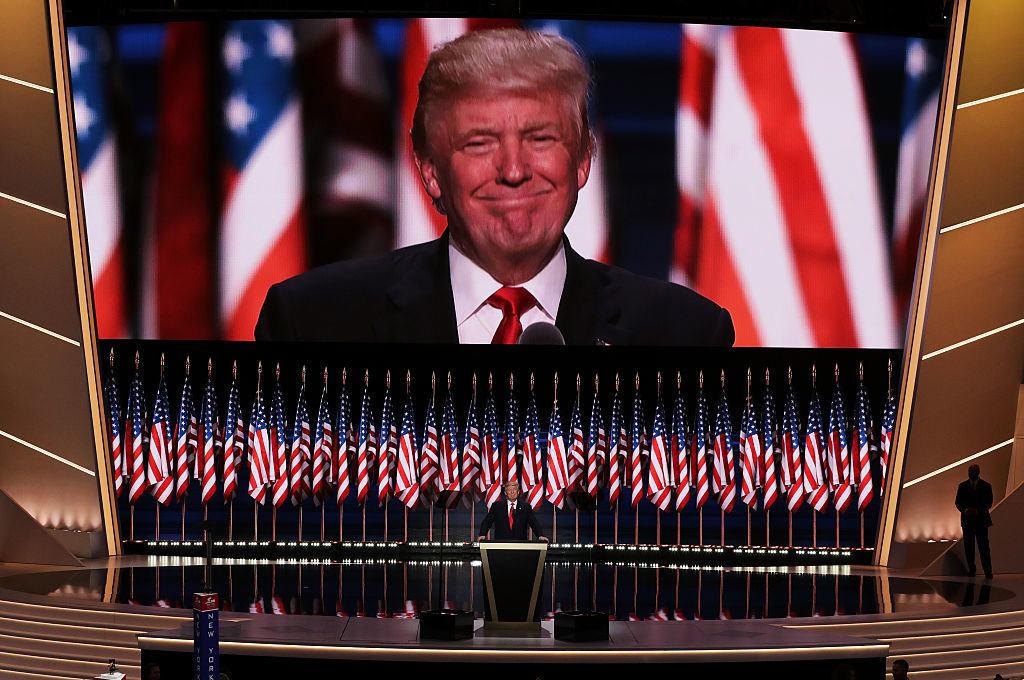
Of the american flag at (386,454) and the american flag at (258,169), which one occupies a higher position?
the american flag at (258,169)

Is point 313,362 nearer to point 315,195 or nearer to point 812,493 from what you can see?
point 315,195

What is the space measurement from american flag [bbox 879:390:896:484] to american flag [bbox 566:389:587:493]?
4.56 m

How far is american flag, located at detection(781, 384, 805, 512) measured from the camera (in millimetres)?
19938

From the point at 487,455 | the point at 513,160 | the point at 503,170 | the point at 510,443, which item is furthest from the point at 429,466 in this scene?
the point at 513,160

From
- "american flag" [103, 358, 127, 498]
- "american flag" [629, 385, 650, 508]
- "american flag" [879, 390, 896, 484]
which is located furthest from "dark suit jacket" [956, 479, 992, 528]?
"american flag" [103, 358, 127, 498]

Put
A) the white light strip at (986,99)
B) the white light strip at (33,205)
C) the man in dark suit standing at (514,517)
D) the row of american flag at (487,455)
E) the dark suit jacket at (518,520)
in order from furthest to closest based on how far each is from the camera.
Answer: the row of american flag at (487,455), the white light strip at (33,205), the white light strip at (986,99), the dark suit jacket at (518,520), the man in dark suit standing at (514,517)

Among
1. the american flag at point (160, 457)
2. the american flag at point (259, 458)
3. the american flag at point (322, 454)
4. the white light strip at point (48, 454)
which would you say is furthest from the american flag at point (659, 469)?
the white light strip at point (48, 454)

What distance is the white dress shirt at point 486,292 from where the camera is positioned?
21.2 m

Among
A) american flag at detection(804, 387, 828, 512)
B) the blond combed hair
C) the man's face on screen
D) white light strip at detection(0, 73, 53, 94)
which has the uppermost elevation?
the blond combed hair

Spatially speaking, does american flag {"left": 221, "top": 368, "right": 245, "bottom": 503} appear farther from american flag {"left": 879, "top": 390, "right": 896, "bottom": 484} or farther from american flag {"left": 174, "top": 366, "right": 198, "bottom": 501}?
american flag {"left": 879, "top": 390, "right": 896, "bottom": 484}

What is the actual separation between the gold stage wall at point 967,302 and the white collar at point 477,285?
17.9ft

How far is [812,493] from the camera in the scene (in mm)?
19906

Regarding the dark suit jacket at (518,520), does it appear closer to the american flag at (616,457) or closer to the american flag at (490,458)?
the american flag at (490,458)

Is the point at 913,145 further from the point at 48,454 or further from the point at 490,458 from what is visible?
the point at 48,454
